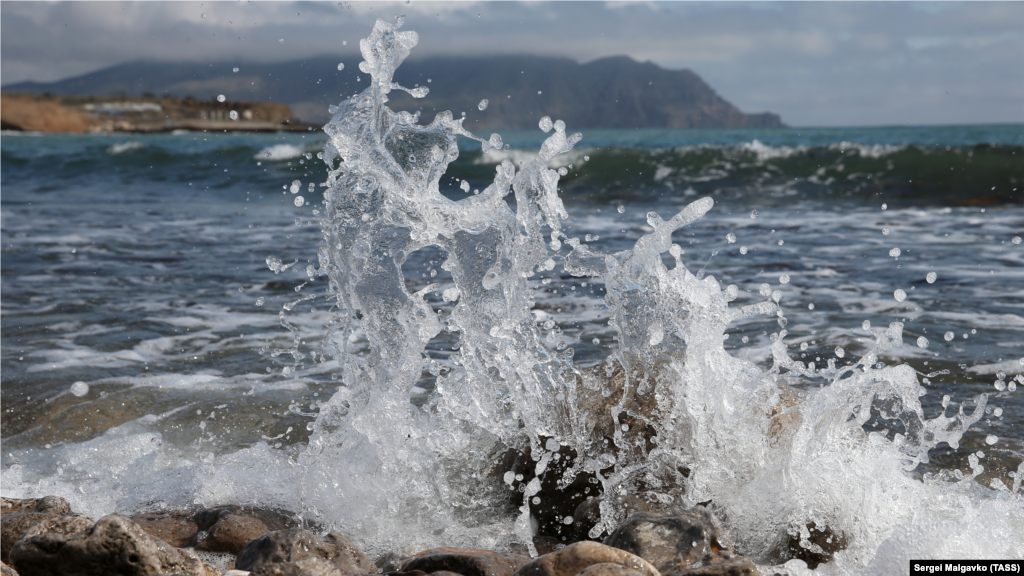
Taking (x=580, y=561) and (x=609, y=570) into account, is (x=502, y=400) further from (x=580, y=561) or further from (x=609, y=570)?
(x=609, y=570)

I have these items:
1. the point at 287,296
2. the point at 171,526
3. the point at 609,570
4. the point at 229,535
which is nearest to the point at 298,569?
the point at 229,535

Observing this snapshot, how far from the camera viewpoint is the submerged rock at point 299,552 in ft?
6.70

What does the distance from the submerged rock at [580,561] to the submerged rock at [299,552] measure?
0.46 meters

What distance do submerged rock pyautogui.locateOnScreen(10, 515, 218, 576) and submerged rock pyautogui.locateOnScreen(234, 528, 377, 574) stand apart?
0.14 meters

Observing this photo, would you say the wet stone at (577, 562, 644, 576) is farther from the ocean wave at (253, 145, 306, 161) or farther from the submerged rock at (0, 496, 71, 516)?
the ocean wave at (253, 145, 306, 161)

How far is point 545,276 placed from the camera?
20.6 feet

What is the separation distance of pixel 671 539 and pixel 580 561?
348mm

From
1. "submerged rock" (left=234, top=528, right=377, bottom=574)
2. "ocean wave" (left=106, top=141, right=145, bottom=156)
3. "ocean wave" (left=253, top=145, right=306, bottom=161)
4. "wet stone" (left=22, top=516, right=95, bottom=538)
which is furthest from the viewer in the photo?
"ocean wave" (left=106, top=141, right=145, bottom=156)

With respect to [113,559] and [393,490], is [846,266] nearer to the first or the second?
[393,490]

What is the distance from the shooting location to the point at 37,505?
2.54 metres

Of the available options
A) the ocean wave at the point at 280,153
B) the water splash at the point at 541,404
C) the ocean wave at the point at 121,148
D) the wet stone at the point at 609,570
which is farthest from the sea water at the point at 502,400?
the ocean wave at the point at 121,148

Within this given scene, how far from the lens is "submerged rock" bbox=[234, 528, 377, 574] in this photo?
2043mm

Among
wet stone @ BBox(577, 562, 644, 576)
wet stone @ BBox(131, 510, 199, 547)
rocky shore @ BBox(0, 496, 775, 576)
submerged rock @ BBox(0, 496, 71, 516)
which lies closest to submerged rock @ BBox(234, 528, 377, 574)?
rocky shore @ BBox(0, 496, 775, 576)

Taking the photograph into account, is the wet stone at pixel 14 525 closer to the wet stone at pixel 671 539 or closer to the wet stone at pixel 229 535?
the wet stone at pixel 229 535
